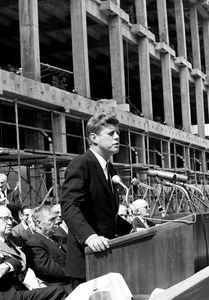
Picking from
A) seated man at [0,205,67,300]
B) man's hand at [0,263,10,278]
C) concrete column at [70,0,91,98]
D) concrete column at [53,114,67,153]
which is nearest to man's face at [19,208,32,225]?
seated man at [0,205,67,300]

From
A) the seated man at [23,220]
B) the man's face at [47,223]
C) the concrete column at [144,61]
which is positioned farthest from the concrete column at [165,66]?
the man's face at [47,223]


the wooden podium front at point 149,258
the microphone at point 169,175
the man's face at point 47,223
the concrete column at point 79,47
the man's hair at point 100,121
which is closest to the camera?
the wooden podium front at point 149,258

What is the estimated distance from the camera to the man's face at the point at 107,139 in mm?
4336

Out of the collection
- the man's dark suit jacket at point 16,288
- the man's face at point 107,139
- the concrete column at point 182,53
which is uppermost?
the concrete column at point 182,53

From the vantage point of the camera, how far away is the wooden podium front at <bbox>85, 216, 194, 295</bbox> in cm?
402

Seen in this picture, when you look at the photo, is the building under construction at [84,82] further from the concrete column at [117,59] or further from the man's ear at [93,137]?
the man's ear at [93,137]

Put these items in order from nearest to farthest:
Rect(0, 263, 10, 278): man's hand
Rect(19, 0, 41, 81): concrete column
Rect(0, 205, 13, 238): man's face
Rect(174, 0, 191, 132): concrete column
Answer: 1. Rect(0, 263, 10, 278): man's hand
2. Rect(0, 205, 13, 238): man's face
3. Rect(19, 0, 41, 81): concrete column
4. Rect(174, 0, 191, 132): concrete column

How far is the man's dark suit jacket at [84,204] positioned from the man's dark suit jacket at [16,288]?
72.5 inches

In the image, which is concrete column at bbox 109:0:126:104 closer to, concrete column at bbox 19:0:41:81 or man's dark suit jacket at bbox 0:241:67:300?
concrete column at bbox 19:0:41:81

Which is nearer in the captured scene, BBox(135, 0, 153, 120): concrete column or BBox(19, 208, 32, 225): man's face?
BBox(19, 208, 32, 225): man's face

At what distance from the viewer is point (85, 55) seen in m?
24.0

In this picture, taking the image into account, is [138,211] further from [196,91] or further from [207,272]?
[196,91]

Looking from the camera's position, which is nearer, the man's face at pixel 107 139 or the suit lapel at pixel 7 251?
the man's face at pixel 107 139

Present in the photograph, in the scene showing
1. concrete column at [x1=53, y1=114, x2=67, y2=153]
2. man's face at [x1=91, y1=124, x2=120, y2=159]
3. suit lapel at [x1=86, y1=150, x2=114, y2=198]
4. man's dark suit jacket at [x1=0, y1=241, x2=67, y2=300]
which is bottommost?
man's dark suit jacket at [x1=0, y1=241, x2=67, y2=300]
